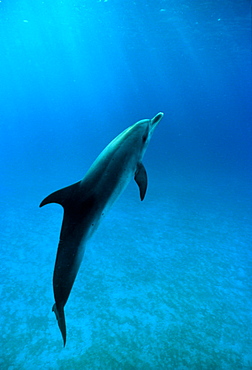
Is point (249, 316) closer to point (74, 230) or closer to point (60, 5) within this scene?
point (74, 230)

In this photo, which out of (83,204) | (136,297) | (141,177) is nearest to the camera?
(83,204)

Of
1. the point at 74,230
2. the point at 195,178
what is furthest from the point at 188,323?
the point at 195,178

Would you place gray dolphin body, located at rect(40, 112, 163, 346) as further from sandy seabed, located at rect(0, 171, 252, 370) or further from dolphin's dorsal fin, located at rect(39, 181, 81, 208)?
sandy seabed, located at rect(0, 171, 252, 370)

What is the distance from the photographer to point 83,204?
2.63m

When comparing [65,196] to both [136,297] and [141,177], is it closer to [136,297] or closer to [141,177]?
[141,177]

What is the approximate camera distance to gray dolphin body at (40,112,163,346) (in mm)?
2514

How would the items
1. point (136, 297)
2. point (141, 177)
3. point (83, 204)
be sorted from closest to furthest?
point (83, 204) < point (141, 177) < point (136, 297)

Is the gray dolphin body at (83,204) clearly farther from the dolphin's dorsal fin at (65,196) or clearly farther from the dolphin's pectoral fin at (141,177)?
the dolphin's pectoral fin at (141,177)

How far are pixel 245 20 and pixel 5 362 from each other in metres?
27.1

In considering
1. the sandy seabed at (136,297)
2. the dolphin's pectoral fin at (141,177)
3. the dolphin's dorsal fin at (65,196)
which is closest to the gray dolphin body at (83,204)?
the dolphin's dorsal fin at (65,196)

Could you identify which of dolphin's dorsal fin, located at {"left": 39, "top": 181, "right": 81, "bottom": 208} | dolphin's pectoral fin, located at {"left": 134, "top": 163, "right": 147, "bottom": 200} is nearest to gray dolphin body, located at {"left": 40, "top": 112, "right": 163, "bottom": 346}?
dolphin's dorsal fin, located at {"left": 39, "top": 181, "right": 81, "bottom": 208}

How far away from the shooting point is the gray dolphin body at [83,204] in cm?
251

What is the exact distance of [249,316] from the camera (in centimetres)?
539

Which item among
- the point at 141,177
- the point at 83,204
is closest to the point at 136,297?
the point at 141,177
